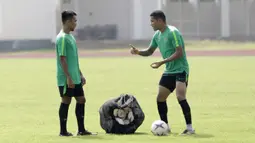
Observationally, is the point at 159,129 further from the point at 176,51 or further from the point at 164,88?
the point at 176,51

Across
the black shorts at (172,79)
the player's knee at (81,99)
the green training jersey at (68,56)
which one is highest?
the green training jersey at (68,56)

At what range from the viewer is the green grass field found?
1091cm

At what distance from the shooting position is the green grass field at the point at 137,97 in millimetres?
10906

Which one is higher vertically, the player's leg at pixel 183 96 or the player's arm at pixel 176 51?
the player's arm at pixel 176 51

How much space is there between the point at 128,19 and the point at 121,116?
44.5 meters

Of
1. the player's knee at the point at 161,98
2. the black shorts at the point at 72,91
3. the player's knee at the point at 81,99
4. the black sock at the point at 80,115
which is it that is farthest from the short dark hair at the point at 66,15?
the player's knee at the point at 161,98

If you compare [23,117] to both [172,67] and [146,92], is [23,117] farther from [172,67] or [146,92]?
[146,92]

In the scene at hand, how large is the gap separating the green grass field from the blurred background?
22.2 m

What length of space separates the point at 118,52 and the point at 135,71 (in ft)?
48.9

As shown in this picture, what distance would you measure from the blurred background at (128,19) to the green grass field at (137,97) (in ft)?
72.9

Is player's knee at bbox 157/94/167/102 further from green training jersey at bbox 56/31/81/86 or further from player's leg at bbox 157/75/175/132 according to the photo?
green training jersey at bbox 56/31/81/86

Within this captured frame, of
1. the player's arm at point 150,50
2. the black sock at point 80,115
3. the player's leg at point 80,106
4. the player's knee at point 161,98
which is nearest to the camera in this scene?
the player's leg at point 80,106

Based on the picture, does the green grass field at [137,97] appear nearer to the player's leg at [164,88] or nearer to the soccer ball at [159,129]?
the soccer ball at [159,129]

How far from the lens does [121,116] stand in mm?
11062
